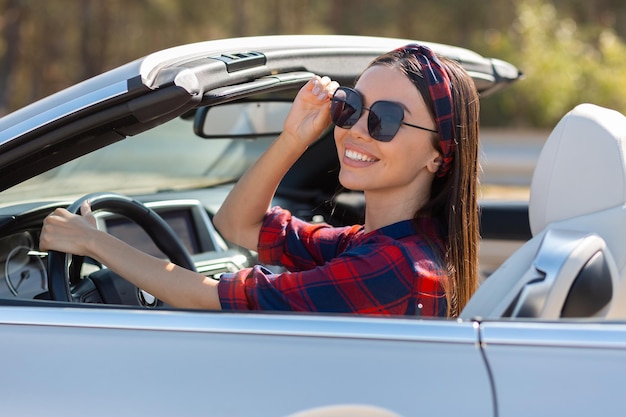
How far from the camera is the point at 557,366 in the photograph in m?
1.54

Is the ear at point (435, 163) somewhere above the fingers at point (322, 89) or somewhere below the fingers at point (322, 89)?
below

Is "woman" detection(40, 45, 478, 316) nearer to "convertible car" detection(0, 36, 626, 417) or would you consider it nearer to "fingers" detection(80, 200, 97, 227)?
"fingers" detection(80, 200, 97, 227)

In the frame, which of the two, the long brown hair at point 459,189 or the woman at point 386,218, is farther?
the long brown hair at point 459,189

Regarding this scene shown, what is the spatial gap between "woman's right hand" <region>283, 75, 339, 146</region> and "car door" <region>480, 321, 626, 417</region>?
2.75 ft

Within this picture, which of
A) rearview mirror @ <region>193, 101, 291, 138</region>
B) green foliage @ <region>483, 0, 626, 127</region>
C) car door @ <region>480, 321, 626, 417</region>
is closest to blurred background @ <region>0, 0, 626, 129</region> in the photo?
green foliage @ <region>483, 0, 626, 127</region>

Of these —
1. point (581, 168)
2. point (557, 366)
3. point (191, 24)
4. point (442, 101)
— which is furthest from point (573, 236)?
point (191, 24)

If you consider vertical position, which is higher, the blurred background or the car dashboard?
the blurred background

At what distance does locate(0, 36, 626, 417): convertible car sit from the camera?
1550 mm

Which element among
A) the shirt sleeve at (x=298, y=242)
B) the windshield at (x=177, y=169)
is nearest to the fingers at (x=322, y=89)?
the shirt sleeve at (x=298, y=242)

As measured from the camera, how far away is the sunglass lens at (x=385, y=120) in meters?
2.05

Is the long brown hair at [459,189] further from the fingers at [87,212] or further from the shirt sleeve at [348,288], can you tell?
the fingers at [87,212]

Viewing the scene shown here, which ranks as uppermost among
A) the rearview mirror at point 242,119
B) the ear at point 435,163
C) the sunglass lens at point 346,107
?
the rearview mirror at point 242,119

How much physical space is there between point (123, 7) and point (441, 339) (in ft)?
70.7

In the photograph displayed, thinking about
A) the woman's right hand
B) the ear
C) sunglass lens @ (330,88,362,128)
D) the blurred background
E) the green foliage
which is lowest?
the ear
